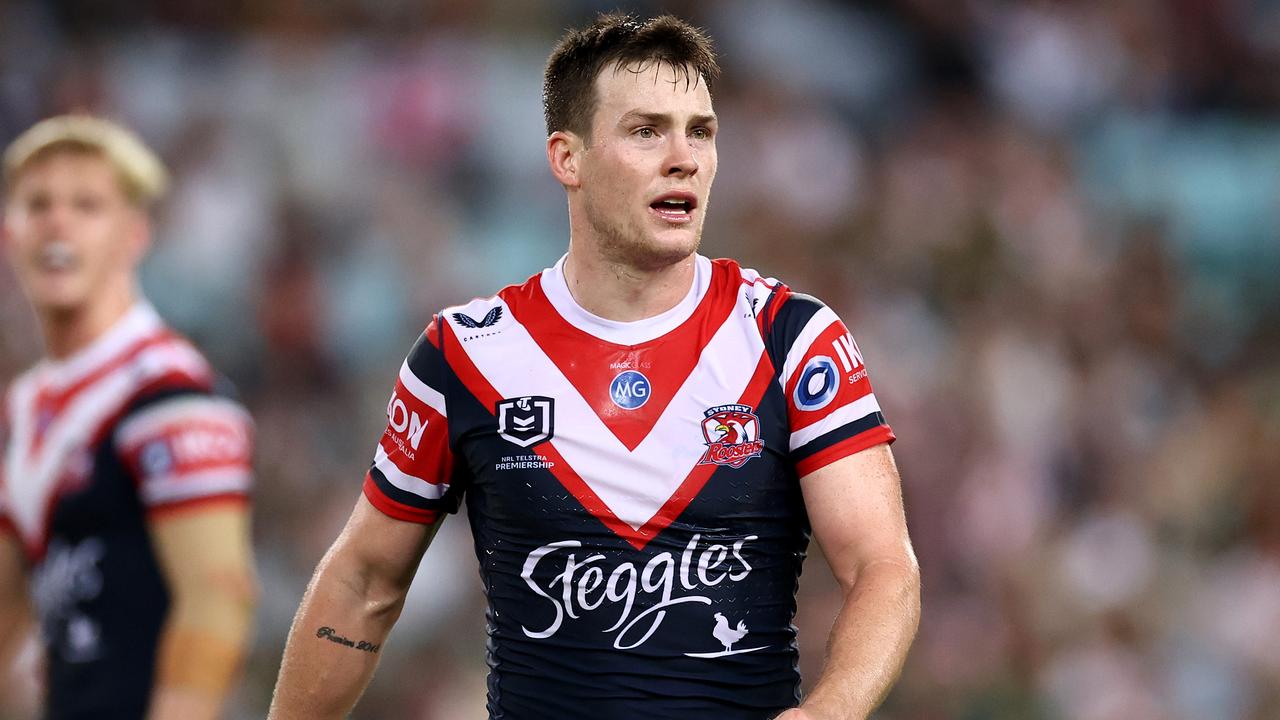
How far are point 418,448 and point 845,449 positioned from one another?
3.48ft

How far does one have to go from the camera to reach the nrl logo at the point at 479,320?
439cm

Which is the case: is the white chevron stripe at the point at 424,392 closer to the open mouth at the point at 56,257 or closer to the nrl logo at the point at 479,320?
the nrl logo at the point at 479,320

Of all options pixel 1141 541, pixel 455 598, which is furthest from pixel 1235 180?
pixel 455 598

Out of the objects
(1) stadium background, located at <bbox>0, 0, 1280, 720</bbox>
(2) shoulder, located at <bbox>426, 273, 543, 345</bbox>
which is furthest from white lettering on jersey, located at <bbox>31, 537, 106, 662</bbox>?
(1) stadium background, located at <bbox>0, 0, 1280, 720</bbox>

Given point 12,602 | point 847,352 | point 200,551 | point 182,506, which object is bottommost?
point 12,602

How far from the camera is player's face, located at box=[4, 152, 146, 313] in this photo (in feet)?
19.2

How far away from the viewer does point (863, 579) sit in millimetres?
3934

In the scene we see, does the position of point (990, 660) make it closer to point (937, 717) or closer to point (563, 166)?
point (937, 717)

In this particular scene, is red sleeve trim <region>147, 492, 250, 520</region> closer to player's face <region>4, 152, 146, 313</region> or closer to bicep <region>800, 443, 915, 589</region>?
player's face <region>4, 152, 146, 313</region>

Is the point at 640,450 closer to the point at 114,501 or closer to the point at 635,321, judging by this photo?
the point at 635,321

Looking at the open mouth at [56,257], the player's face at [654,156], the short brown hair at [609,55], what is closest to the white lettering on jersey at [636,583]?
the player's face at [654,156]

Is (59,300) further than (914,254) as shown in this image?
No

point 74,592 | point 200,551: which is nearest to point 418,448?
point 200,551

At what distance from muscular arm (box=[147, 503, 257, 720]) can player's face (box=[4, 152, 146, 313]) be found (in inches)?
36.8
